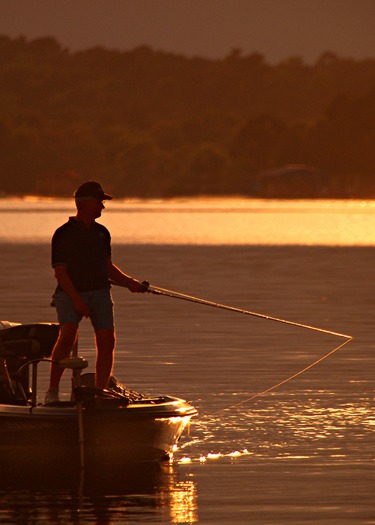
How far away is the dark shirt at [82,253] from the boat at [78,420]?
583mm

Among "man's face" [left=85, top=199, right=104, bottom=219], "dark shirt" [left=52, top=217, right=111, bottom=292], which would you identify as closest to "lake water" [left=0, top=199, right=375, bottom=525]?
"dark shirt" [left=52, top=217, right=111, bottom=292]

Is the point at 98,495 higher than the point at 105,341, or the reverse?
the point at 105,341

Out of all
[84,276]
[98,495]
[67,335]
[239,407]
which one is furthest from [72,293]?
[239,407]

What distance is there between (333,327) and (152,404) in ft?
43.9

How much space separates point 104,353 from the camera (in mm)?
13516

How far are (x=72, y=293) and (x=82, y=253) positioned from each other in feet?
1.11

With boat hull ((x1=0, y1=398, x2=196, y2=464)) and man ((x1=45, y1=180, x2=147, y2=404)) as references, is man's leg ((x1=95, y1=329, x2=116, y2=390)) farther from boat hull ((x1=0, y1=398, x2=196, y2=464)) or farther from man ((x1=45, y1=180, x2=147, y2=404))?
boat hull ((x1=0, y1=398, x2=196, y2=464))

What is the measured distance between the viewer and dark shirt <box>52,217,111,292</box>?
13422 mm

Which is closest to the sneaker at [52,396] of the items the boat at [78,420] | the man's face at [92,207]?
the boat at [78,420]

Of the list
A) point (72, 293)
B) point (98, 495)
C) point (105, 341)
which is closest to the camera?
point (98, 495)

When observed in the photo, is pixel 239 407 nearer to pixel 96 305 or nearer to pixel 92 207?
pixel 96 305

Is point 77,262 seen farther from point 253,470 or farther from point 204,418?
point 204,418

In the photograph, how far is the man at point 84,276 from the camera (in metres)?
13.4

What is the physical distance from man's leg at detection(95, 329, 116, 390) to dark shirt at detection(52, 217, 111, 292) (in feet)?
1.15
